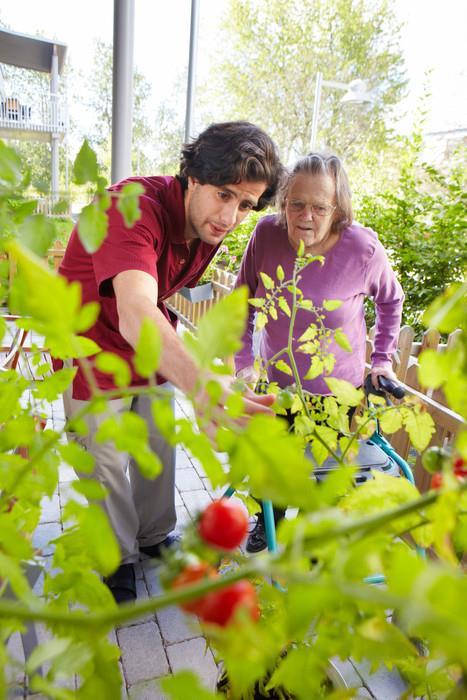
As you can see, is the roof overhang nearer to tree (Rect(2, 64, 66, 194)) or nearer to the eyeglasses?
tree (Rect(2, 64, 66, 194))

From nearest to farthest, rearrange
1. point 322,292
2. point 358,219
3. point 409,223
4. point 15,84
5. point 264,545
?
point 322,292 < point 264,545 < point 409,223 < point 358,219 < point 15,84

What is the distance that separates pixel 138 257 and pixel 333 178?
113cm

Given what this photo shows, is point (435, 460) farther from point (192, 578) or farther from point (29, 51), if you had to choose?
point (29, 51)

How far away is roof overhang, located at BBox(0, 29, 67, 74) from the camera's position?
1310 centimetres

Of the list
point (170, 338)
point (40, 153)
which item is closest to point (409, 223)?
point (170, 338)

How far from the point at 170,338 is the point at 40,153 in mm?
17223

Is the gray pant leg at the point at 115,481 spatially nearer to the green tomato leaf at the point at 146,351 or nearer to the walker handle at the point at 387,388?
the walker handle at the point at 387,388

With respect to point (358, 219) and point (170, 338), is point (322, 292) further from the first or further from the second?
point (358, 219)

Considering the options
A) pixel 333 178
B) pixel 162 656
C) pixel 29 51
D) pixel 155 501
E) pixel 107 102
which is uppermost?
pixel 29 51

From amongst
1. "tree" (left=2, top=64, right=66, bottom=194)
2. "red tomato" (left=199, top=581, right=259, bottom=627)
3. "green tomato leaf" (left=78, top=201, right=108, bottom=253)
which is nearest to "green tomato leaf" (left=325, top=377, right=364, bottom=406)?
"green tomato leaf" (left=78, top=201, right=108, bottom=253)

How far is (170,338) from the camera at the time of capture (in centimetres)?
98

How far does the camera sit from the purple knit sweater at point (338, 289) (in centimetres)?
211

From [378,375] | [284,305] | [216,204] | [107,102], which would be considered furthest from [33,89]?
[284,305]

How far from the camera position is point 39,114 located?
1508 centimetres
